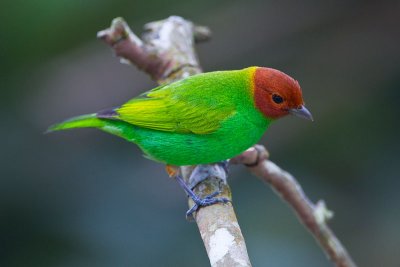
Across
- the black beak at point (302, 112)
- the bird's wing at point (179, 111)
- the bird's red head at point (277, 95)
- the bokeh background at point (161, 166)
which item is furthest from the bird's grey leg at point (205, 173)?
the bokeh background at point (161, 166)

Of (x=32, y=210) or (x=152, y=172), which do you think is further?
(x=152, y=172)

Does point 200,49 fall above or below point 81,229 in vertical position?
above

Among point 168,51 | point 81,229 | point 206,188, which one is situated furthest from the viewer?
point 81,229

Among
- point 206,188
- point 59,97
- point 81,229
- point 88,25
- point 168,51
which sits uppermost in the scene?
point 88,25

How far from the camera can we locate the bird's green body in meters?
3.48

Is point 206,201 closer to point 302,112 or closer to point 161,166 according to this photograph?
point 302,112

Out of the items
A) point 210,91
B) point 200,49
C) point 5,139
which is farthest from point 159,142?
point 200,49

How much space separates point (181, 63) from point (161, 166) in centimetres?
146

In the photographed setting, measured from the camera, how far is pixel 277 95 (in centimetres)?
346

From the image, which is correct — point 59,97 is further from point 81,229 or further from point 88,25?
point 81,229

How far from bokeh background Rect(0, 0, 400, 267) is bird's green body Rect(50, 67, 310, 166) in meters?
1.26

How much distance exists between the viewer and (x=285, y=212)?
193 inches

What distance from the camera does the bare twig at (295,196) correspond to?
11.8 feet

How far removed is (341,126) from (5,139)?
2.81 m
